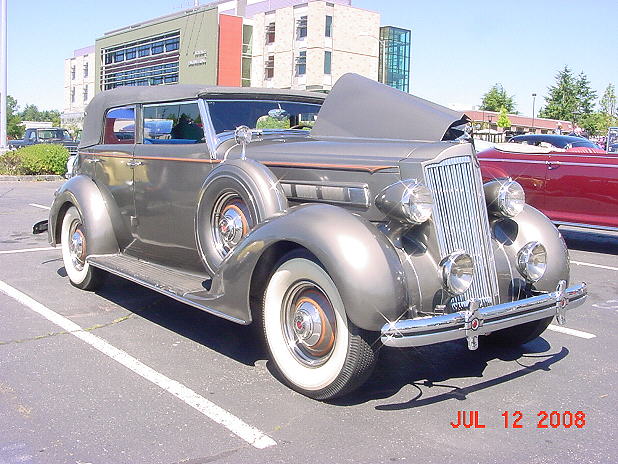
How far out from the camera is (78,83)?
8119 cm

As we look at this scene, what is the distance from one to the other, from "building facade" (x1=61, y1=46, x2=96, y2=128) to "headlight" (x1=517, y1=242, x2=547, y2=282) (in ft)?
253

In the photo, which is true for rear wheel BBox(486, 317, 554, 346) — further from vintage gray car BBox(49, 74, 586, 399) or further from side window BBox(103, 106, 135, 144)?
side window BBox(103, 106, 135, 144)

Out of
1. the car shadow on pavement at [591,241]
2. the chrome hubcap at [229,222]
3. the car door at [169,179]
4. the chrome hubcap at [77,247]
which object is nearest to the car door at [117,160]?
the car door at [169,179]

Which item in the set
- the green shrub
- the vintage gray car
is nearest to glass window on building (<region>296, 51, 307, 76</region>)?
the green shrub

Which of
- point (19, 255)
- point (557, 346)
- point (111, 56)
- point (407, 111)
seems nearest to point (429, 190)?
point (407, 111)

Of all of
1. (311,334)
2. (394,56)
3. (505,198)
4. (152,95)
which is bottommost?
(311,334)

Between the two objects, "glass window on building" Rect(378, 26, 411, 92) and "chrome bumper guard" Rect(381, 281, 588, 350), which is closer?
"chrome bumper guard" Rect(381, 281, 588, 350)

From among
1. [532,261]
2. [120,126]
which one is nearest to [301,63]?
[120,126]

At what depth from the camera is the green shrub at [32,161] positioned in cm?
1883

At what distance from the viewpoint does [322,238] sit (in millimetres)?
3527

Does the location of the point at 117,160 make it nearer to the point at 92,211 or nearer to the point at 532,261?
the point at 92,211

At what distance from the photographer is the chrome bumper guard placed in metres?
3.25

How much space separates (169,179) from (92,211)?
1017 mm

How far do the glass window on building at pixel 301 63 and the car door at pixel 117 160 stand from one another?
160 feet
